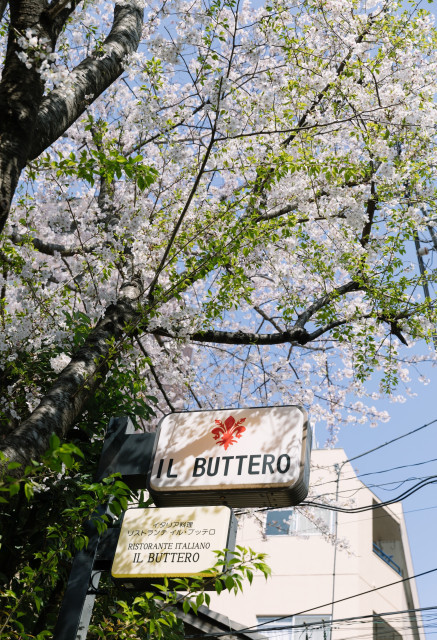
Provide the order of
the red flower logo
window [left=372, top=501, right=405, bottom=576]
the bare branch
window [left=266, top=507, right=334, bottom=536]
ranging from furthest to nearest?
window [left=372, top=501, right=405, bottom=576] → window [left=266, top=507, right=334, bottom=536] → the bare branch → the red flower logo

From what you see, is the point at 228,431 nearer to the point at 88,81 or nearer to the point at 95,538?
the point at 95,538

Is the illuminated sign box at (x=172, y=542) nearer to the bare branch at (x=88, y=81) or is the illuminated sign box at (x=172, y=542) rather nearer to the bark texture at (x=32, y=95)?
the bark texture at (x=32, y=95)

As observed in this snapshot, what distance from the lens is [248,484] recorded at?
12.2 feet

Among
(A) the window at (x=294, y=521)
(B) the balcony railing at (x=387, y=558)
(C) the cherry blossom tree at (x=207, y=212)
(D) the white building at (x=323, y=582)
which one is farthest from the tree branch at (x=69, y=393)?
(B) the balcony railing at (x=387, y=558)

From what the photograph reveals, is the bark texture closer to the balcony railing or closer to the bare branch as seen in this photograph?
the bare branch

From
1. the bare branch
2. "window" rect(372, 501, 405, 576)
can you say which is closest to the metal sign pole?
the bare branch

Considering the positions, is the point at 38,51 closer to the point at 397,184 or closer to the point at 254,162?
the point at 254,162

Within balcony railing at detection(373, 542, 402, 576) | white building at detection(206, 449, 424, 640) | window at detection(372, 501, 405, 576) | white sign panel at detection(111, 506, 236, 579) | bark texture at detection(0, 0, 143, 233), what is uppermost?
window at detection(372, 501, 405, 576)

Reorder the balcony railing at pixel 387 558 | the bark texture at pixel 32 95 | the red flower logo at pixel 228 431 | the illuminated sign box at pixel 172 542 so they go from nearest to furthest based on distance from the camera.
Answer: the illuminated sign box at pixel 172 542, the bark texture at pixel 32 95, the red flower logo at pixel 228 431, the balcony railing at pixel 387 558

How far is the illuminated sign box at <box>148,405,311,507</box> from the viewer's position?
3.71m

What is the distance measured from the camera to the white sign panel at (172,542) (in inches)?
142

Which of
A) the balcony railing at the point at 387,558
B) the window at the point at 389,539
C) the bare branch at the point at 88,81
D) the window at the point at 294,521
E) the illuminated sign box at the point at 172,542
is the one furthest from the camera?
the window at the point at 389,539

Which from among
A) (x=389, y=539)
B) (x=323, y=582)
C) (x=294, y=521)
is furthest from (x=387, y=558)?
(x=294, y=521)

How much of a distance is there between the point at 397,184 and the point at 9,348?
5552 millimetres
